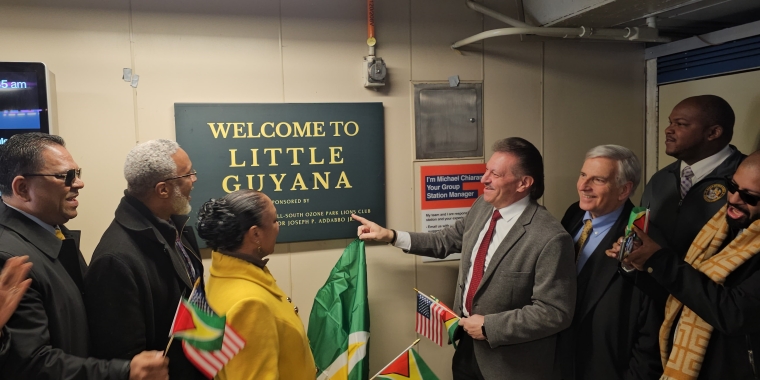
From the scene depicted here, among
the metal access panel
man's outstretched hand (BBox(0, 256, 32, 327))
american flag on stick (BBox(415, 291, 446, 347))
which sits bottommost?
american flag on stick (BBox(415, 291, 446, 347))

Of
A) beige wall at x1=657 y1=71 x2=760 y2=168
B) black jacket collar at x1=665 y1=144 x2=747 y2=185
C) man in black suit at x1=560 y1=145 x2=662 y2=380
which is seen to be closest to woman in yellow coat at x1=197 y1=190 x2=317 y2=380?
man in black suit at x1=560 y1=145 x2=662 y2=380

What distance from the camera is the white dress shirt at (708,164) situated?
2098 mm

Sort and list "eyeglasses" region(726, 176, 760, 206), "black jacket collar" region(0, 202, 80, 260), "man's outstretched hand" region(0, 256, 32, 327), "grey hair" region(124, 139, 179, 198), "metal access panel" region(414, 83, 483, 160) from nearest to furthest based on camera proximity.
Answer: "man's outstretched hand" region(0, 256, 32, 327) < "black jacket collar" region(0, 202, 80, 260) < "eyeglasses" region(726, 176, 760, 206) < "grey hair" region(124, 139, 179, 198) < "metal access panel" region(414, 83, 483, 160)

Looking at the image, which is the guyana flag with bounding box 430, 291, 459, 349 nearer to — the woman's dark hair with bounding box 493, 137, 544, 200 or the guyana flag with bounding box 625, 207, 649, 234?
the woman's dark hair with bounding box 493, 137, 544, 200

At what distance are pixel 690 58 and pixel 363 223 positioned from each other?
2.11 metres

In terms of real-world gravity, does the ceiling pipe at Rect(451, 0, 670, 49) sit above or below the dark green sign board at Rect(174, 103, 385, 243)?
above

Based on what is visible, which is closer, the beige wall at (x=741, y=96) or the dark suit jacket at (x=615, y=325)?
the dark suit jacket at (x=615, y=325)

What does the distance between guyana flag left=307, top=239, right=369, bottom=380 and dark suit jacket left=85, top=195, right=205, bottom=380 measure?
87cm

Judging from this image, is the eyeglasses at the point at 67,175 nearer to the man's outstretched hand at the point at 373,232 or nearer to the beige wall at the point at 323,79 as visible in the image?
the beige wall at the point at 323,79

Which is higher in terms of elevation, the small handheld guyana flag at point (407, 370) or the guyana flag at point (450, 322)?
the guyana flag at point (450, 322)

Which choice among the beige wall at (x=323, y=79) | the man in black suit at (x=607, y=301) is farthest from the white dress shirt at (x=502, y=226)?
the beige wall at (x=323, y=79)

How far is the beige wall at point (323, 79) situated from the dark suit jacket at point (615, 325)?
37.9 inches

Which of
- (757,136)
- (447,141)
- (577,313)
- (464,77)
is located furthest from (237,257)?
(757,136)

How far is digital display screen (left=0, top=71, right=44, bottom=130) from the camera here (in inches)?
73.6
